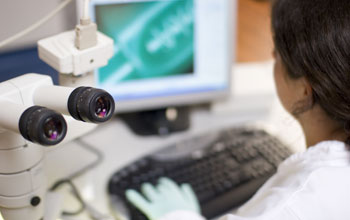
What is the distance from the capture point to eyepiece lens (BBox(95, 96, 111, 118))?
1.78 feet

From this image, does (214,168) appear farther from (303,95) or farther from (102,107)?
(102,107)

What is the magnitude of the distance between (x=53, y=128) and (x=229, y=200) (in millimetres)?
482

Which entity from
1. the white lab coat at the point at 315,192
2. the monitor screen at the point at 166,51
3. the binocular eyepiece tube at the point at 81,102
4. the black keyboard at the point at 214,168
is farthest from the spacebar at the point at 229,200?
the binocular eyepiece tube at the point at 81,102

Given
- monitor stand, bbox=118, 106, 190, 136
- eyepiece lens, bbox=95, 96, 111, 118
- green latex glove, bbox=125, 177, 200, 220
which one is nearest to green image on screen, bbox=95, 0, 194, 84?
monitor stand, bbox=118, 106, 190, 136

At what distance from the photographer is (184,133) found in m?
1.13

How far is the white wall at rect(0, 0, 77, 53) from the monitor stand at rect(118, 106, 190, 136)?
0.27 metres

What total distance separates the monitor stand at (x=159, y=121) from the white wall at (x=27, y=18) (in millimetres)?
266

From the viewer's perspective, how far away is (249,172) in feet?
3.16

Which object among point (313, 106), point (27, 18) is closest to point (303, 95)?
point (313, 106)

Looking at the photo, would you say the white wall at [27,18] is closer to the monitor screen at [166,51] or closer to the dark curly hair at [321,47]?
the monitor screen at [166,51]

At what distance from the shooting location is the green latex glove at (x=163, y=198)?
35.2 inches

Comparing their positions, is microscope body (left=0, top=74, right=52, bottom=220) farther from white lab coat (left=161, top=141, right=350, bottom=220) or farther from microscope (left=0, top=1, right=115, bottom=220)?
white lab coat (left=161, top=141, right=350, bottom=220)

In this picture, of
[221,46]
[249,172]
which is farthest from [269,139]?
[221,46]

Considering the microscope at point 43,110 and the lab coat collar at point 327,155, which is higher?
the microscope at point 43,110
